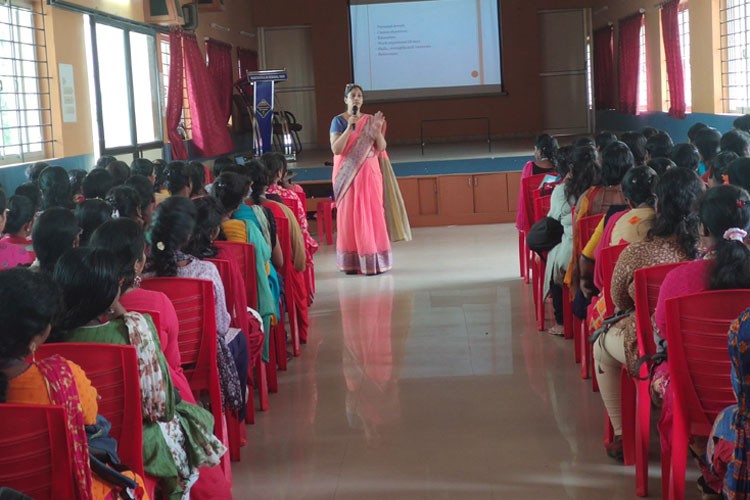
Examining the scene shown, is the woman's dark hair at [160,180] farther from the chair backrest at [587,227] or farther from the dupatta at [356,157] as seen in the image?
the chair backrest at [587,227]

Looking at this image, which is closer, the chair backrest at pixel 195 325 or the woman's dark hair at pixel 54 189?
the chair backrest at pixel 195 325

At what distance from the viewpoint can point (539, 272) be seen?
5.09 m

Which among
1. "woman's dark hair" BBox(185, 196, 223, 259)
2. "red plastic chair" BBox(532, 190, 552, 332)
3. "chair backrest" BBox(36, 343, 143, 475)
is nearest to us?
"chair backrest" BBox(36, 343, 143, 475)

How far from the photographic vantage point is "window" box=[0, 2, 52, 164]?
5992 millimetres

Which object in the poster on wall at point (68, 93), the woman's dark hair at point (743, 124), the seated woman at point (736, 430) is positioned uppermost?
the poster on wall at point (68, 93)

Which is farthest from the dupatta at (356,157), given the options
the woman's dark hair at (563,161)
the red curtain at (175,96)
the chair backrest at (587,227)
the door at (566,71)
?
the door at (566,71)

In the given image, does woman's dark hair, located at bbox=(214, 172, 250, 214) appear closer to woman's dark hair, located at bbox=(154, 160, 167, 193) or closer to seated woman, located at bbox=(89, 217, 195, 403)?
woman's dark hair, located at bbox=(154, 160, 167, 193)

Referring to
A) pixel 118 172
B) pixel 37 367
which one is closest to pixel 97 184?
pixel 118 172

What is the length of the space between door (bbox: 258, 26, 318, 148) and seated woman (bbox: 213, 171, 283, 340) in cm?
1097

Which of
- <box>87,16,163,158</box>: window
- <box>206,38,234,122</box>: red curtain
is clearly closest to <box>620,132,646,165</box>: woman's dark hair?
<box>87,16,163,158</box>: window

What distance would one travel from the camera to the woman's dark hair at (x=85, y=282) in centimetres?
203

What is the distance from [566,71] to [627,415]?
12486mm

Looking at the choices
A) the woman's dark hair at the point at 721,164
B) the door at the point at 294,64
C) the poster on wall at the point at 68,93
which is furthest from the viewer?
the door at the point at 294,64

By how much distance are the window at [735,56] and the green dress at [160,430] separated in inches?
265
